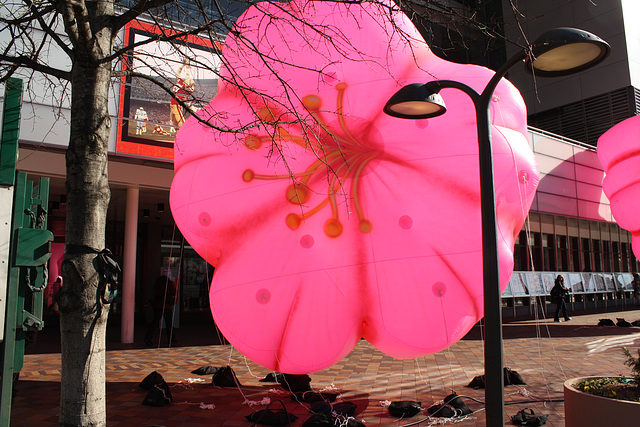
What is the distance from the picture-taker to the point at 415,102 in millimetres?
4367

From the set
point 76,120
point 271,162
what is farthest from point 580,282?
point 76,120

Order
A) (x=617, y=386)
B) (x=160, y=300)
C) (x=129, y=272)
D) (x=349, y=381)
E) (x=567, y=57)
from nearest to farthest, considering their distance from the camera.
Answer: (x=567, y=57)
(x=617, y=386)
(x=349, y=381)
(x=160, y=300)
(x=129, y=272)

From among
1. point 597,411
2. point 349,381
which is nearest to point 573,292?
point 349,381

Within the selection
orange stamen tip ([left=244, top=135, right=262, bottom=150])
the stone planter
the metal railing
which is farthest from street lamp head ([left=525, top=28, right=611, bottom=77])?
the metal railing

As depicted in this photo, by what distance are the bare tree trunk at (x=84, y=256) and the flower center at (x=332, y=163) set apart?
2.00 meters

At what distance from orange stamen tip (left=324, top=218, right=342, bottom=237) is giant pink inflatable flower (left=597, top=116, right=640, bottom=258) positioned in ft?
21.0

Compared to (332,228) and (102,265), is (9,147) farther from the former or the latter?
(332,228)

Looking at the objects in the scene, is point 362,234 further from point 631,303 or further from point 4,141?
point 631,303

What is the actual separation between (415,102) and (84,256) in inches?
113

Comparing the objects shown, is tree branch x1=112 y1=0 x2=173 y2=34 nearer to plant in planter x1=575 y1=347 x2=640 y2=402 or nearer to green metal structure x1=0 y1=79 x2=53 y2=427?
green metal structure x1=0 y1=79 x2=53 y2=427

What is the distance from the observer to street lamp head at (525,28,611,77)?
12.3 ft

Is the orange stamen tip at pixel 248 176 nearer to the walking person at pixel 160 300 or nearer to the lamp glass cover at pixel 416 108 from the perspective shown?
the lamp glass cover at pixel 416 108

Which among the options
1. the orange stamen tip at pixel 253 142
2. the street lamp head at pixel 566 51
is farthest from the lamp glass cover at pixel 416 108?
the orange stamen tip at pixel 253 142

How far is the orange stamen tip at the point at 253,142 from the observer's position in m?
5.56
